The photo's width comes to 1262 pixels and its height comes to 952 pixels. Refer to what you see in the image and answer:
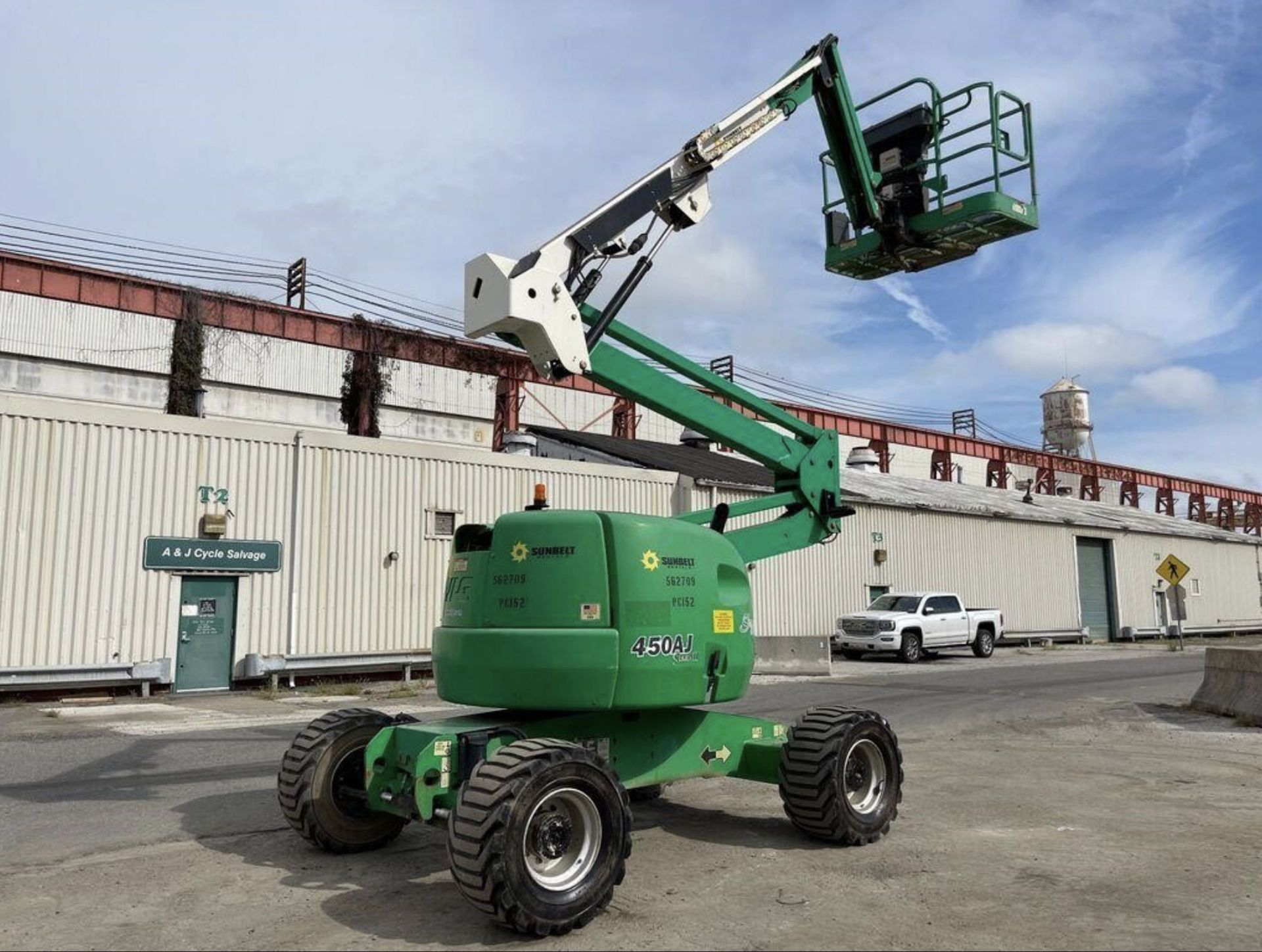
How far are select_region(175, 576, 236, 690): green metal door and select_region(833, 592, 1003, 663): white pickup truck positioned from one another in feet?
51.3

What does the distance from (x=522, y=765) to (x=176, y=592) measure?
14.5 m

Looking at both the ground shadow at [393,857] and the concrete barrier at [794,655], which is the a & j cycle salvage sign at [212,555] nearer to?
the ground shadow at [393,857]

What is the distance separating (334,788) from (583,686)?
1.83m

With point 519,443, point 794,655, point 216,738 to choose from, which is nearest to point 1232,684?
point 794,655

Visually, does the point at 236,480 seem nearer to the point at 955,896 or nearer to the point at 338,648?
the point at 338,648

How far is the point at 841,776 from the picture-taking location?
6430mm

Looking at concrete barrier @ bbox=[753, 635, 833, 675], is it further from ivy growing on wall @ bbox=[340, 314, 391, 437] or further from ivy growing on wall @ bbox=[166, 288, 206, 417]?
ivy growing on wall @ bbox=[166, 288, 206, 417]

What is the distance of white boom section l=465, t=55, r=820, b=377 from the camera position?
581 centimetres

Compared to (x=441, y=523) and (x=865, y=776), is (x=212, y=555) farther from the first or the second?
(x=865, y=776)

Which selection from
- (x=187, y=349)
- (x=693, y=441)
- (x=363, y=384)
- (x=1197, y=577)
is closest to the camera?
(x=187, y=349)

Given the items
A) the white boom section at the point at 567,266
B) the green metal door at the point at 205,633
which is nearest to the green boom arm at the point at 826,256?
the white boom section at the point at 567,266

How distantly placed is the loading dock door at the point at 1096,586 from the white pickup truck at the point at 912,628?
12444 mm

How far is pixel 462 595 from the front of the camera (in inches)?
247

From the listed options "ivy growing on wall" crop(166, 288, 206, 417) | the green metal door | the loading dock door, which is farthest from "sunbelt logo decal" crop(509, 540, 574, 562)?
the loading dock door
